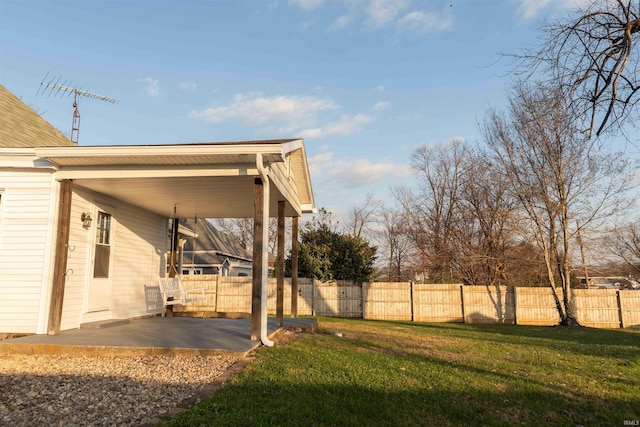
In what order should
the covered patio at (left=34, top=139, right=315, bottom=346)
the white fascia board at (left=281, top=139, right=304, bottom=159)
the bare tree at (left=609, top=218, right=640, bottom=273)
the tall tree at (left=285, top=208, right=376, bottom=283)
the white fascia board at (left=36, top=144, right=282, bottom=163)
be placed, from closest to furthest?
the white fascia board at (left=36, top=144, right=282, bottom=163), the covered patio at (left=34, top=139, right=315, bottom=346), the white fascia board at (left=281, top=139, right=304, bottom=159), the tall tree at (left=285, top=208, right=376, bottom=283), the bare tree at (left=609, top=218, right=640, bottom=273)

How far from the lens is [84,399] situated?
12.5 feet

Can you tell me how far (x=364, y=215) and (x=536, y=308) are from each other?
1952 centimetres

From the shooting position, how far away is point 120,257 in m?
9.08

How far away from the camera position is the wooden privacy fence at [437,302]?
51.3 feet

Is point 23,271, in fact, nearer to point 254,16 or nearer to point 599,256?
point 254,16

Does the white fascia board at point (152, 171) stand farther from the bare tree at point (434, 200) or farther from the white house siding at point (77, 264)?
the bare tree at point (434, 200)

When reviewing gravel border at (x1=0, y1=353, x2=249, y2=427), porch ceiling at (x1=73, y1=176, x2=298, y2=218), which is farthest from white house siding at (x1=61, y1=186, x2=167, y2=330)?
gravel border at (x1=0, y1=353, x2=249, y2=427)

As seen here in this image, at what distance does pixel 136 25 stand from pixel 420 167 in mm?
20423

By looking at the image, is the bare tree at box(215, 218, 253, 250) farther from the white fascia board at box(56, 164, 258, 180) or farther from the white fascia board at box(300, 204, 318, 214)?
the white fascia board at box(56, 164, 258, 180)

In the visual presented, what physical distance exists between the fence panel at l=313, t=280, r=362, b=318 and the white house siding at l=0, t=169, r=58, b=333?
417 inches

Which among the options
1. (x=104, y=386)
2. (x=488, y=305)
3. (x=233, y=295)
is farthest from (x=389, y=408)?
(x=488, y=305)

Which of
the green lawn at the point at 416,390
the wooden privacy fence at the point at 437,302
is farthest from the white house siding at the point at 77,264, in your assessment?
the wooden privacy fence at the point at 437,302

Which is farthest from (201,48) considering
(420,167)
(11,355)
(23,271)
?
(420,167)

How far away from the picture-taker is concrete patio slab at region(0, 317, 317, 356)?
550cm
